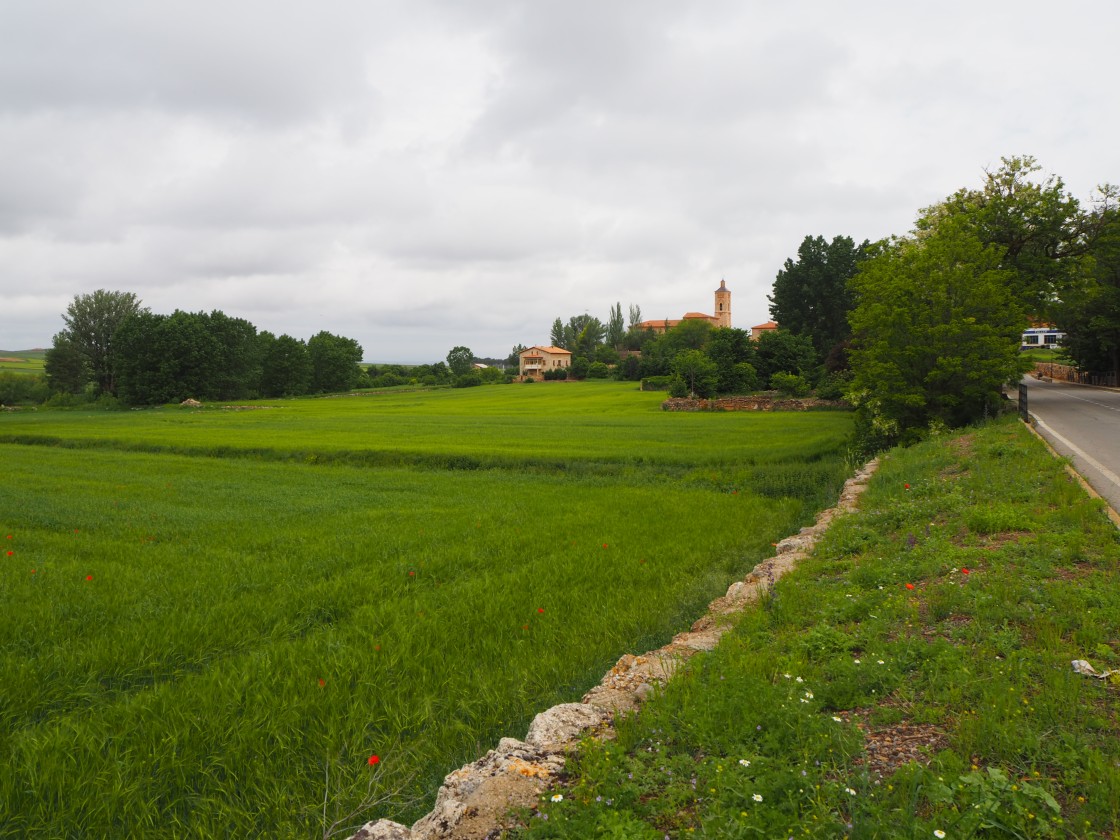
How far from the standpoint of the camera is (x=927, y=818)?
307 centimetres

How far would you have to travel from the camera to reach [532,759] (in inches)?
162

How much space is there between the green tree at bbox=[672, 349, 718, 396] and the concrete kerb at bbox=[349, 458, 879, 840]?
51507mm

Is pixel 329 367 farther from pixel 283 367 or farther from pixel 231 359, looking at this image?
pixel 231 359

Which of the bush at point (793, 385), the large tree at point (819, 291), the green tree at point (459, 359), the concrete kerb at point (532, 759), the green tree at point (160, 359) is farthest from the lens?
the green tree at point (459, 359)

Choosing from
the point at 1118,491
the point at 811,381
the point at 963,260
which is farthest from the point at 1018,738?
the point at 811,381

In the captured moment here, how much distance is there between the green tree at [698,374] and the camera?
56625mm

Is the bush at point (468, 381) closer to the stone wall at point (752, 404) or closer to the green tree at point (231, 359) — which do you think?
the green tree at point (231, 359)

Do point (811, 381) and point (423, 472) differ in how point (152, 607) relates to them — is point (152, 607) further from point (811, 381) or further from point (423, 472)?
point (811, 381)

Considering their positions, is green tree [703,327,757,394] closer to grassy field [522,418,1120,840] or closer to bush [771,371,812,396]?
bush [771,371,812,396]

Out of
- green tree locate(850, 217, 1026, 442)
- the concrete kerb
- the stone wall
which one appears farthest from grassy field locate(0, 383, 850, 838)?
the stone wall

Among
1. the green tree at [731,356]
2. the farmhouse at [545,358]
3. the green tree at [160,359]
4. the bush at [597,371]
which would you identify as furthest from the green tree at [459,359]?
the green tree at [731,356]

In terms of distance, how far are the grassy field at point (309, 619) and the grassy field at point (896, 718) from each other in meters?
1.88

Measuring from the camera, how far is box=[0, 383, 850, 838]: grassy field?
478 centimetres

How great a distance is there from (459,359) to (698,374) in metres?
83.5
